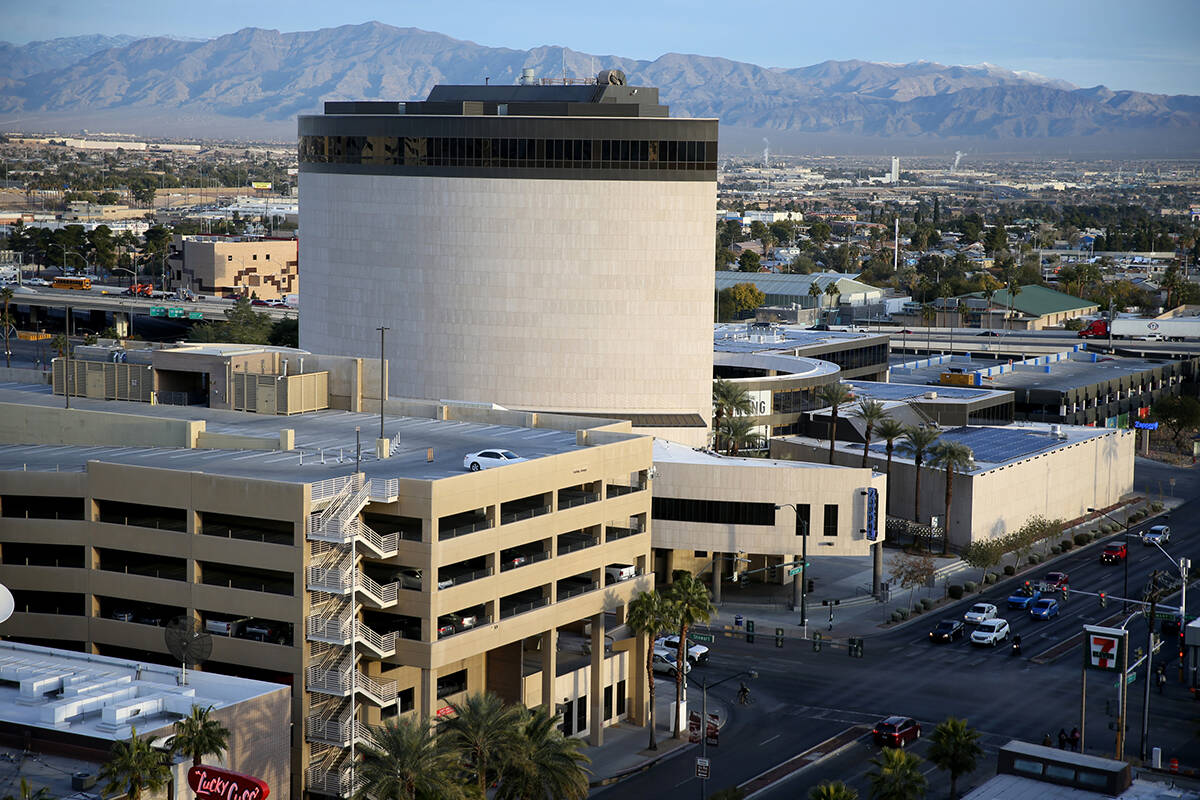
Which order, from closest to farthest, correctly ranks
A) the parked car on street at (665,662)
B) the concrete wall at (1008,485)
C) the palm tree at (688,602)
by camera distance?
1. the palm tree at (688,602)
2. the parked car on street at (665,662)
3. the concrete wall at (1008,485)

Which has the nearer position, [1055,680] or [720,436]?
[1055,680]

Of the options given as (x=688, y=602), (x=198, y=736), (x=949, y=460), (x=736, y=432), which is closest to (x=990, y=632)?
(x=949, y=460)

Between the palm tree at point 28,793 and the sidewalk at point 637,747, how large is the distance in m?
25.2

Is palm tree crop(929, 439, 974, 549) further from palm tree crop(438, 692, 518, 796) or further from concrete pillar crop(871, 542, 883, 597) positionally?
palm tree crop(438, 692, 518, 796)

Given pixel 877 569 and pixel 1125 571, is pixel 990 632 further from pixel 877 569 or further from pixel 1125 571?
pixel 1125 571

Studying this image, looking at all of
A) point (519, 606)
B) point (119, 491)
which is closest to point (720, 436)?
point (519, 606)

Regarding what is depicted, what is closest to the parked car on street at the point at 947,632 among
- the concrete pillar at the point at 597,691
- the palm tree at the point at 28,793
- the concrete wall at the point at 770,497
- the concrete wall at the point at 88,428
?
the concrete wall at the point at 770,497

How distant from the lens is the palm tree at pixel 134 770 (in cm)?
4966

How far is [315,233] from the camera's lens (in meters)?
123

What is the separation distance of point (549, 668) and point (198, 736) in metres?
24.0

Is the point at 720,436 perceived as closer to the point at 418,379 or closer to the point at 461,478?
the point at 418,379

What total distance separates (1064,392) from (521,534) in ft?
316

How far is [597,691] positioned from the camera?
250ft

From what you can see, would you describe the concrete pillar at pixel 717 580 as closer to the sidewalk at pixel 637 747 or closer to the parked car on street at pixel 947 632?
the parked car on street at pixel 947 632
